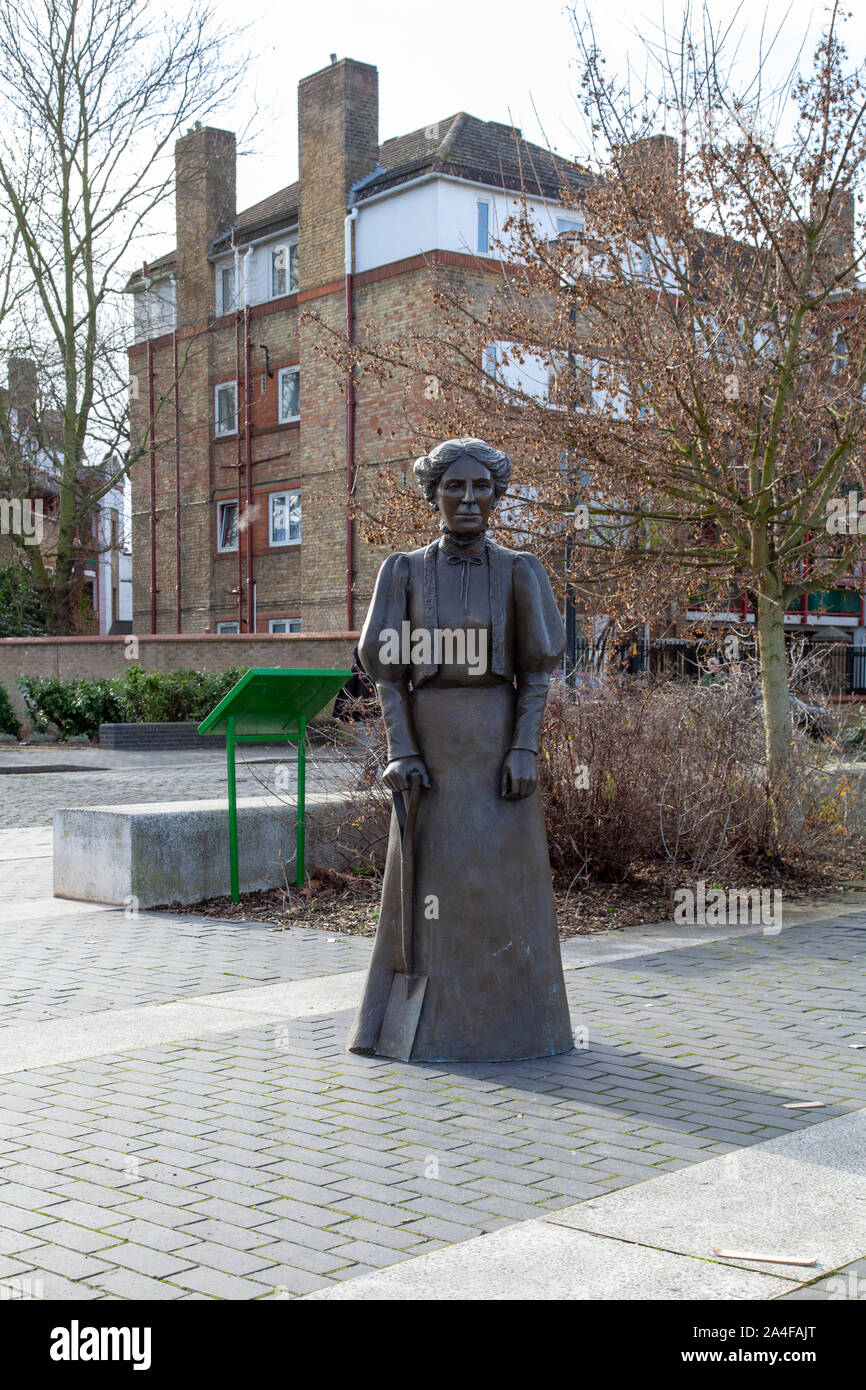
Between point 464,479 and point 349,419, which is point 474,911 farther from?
point 349,419

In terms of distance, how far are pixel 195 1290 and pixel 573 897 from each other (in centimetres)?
612

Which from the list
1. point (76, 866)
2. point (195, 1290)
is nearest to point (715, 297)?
point (76, 866)

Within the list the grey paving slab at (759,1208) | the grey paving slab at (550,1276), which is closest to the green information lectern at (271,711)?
the grey paving slab at (759,1208)

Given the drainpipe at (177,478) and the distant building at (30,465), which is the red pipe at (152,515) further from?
the distant building at (30,465)

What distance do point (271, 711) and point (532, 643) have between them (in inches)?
165

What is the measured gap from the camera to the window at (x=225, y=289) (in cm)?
3569

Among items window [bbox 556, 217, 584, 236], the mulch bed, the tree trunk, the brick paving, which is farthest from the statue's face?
window [bbox 556, 217, 584, 236]

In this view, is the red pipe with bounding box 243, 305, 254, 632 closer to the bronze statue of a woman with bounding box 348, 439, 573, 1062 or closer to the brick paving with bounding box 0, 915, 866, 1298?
the brick paving with bounding box 0, 915, 866, 1298

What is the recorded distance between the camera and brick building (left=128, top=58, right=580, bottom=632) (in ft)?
95.1

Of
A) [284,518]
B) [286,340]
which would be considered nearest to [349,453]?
[284,518]

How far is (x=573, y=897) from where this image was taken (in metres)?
9.21

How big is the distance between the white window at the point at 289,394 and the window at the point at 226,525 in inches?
119

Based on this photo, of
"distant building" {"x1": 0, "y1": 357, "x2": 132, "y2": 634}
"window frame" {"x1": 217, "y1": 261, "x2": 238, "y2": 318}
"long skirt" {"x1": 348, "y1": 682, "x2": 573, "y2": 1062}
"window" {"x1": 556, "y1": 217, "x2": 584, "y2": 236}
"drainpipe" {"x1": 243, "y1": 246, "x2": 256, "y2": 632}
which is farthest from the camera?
"window frame" {"x1": 217, "y1": 261, "x2": 238, "y2": 318}

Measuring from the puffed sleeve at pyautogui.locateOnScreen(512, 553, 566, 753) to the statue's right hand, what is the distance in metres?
0.38
